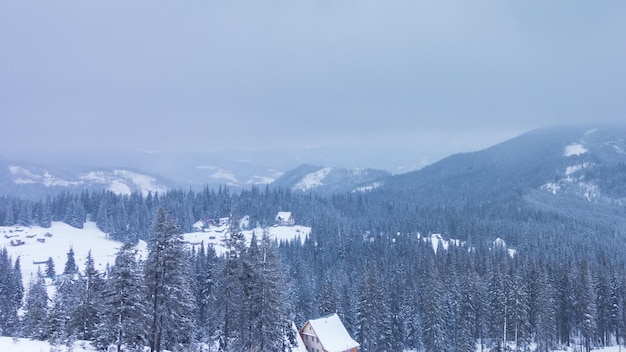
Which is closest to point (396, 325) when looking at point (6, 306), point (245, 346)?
point (245, 346)

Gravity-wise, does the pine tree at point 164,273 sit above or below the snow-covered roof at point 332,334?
above

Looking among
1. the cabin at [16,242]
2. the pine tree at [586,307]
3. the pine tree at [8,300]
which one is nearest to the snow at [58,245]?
the cabin at [16,242]

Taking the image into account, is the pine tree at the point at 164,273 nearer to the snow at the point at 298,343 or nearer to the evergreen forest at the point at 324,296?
the evergreen forest at the point at 324,296

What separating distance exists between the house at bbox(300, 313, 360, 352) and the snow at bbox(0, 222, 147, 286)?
81.0 meters

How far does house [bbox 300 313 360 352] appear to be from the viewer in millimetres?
64625

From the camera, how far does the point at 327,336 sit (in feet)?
214

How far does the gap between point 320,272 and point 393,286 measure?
44390mm

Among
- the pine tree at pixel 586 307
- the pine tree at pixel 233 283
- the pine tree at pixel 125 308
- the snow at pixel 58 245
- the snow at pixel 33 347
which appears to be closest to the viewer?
the snow at pixel 33 347

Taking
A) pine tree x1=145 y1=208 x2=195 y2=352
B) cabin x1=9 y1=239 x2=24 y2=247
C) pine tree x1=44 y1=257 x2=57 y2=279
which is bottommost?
pine tree x1=44 y1=257 x2=57 y2=279

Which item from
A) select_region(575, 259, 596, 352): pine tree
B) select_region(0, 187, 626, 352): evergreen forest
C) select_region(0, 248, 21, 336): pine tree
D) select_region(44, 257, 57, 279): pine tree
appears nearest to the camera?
select_region(0, 187, 626, 352): evergreen forest

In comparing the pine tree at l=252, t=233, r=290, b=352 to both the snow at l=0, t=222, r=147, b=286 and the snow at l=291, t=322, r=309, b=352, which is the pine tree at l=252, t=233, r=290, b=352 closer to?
the snow at l=291, t=322, r=309, b=352

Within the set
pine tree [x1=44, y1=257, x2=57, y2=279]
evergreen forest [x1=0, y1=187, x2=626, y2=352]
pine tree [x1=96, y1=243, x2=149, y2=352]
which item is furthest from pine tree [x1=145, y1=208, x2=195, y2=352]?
pine tree [x1=44, y1=257, x2=57, y2=279]

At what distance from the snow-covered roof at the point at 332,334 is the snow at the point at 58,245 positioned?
8269 centimetres

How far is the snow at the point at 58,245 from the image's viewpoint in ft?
456
